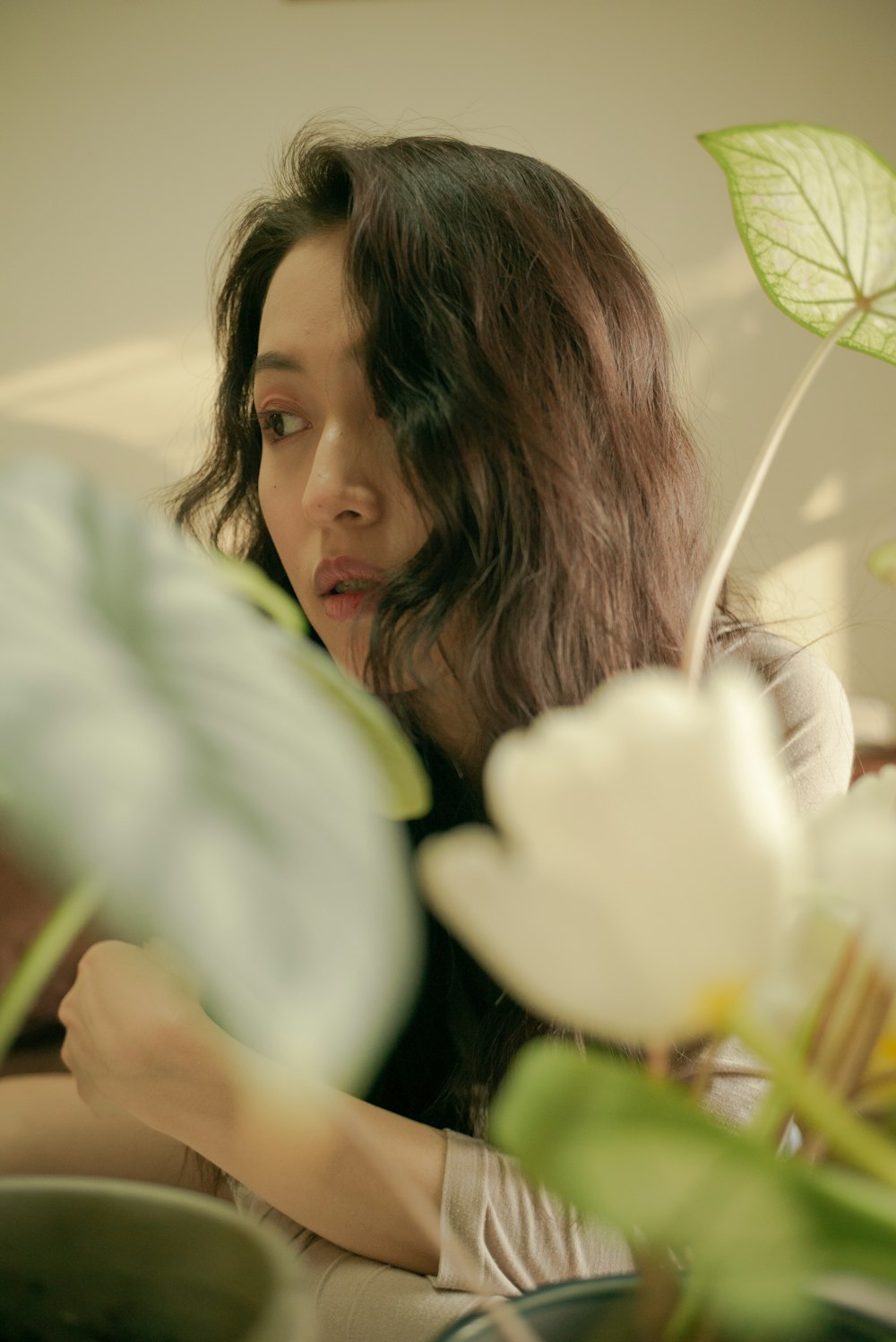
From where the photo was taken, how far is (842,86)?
178 centimetres

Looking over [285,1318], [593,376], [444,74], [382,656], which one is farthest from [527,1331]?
[444,74]

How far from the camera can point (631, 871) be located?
4.0 inches

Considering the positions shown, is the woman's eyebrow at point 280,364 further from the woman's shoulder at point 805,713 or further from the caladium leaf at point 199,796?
the caladium leaf at point 199,796

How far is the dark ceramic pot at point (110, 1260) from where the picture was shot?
16cm

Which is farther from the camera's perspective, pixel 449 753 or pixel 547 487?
Result: pixel 449 753

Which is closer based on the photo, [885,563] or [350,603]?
[885,563]

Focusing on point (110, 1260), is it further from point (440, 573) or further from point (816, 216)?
point (440, 573)

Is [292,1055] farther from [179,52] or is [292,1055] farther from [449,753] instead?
Result: [179,52]

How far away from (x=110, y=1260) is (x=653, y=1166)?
0.36ft

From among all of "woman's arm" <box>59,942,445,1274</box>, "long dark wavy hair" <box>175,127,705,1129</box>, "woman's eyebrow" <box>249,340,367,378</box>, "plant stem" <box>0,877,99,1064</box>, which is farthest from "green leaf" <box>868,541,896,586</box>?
"woman's eyebrow" <box>249,340,367,378</box>

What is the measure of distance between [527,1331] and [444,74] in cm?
206

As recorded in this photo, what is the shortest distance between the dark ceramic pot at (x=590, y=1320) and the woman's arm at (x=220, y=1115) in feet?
0.57

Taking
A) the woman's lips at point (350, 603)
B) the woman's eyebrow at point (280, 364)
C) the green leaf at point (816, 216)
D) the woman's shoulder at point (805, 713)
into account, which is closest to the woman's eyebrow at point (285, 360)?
the woman's eyebrow at point (280, 364)

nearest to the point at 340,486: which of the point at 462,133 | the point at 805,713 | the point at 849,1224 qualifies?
the point at 805,713
